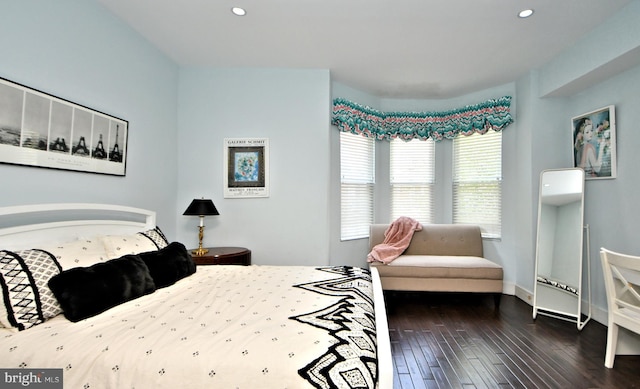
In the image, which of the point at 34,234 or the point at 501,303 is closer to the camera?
the point at 34,234

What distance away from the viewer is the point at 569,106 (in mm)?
3504

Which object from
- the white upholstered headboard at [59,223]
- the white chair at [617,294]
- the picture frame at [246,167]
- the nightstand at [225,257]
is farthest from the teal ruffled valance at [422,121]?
the white upholstered headboard at [59,223]

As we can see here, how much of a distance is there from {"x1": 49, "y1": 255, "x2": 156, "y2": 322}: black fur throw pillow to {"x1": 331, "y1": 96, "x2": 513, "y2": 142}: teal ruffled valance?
282 centimetres

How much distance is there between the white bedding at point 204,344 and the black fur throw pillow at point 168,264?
0.31m

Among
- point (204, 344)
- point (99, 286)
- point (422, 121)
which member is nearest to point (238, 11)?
point (99, 286)

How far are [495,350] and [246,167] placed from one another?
3001 millimetres

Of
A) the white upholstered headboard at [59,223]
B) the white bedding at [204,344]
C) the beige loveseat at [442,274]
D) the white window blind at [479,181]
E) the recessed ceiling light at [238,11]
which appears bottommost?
the beige loveseat at [442,274]

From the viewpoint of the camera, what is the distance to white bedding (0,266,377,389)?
1108 mm

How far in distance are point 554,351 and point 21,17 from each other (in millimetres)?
4466

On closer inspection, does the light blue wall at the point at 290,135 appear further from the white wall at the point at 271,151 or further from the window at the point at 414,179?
the window at the point at 414,179

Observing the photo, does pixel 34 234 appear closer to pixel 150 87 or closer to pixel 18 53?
pixel 18 53

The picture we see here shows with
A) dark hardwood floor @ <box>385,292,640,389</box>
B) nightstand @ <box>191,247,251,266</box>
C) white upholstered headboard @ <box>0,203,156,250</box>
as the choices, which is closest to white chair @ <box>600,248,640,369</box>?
dark hardwood floor @ <box>385,292,640,389</box>

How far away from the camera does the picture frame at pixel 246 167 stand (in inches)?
139

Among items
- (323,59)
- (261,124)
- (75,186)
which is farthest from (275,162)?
(75,186)
